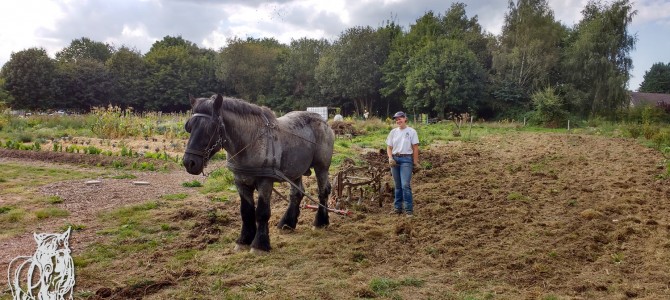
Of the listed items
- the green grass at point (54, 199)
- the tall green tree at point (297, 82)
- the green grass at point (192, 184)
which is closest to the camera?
the green grass at point (54, 199)

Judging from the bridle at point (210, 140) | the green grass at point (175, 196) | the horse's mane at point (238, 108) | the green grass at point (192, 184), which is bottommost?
the green grass at point (175, 196)

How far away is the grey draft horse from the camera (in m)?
5.26

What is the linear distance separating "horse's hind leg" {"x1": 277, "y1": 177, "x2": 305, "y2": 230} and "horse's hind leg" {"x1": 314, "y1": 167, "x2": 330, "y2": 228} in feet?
1.13

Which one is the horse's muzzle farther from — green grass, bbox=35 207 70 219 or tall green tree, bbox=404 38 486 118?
tall green tree, bbox=404 38 486 118

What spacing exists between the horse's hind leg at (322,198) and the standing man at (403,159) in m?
1.37

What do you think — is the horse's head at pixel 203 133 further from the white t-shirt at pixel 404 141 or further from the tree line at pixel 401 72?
the tree line at pixel 401 72

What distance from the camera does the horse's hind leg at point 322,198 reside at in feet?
23.2

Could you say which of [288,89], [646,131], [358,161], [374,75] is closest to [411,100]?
[374,75]

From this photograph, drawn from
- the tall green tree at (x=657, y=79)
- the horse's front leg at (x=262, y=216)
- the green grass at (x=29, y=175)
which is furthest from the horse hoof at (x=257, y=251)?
the tall green tree at (x=657, y=79)

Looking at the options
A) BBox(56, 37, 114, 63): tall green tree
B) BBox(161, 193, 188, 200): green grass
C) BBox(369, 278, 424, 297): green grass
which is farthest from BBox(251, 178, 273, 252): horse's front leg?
BBox(56, 37, 114, 63): tall green tree

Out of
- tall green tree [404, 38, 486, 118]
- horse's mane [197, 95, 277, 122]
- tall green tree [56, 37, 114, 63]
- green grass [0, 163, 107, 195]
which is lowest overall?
green grass [0, 163, 107, 195]

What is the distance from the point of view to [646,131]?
2166cm

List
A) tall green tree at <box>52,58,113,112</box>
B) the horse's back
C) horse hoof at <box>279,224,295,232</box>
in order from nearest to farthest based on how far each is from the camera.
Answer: the horse's back, horse hoof at <box>279,224,295,232</box>, tall green tree at <box>52,58,113,112</box>

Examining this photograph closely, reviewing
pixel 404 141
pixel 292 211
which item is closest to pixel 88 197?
pixel 292 211
